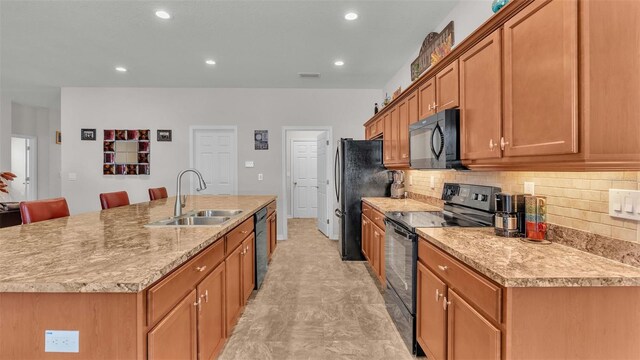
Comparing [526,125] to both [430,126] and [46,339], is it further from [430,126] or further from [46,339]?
[46,339]

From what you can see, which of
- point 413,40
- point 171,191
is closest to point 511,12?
point 413,40

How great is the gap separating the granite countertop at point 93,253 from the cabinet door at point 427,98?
66.7 inches

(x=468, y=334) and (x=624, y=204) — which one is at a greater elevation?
(x=624, y=204)

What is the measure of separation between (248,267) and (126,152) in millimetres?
4008

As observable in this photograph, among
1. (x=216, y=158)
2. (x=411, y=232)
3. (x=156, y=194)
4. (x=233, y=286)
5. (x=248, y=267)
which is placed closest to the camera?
(x=411, y=232)

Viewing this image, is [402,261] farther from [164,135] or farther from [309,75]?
[164,135]

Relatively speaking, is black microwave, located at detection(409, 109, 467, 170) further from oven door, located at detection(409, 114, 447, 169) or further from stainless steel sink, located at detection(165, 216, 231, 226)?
stainless steel sink, located at detection(165, 216, 231, 226)

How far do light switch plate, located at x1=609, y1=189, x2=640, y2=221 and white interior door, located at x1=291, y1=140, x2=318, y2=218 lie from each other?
6.65 metres

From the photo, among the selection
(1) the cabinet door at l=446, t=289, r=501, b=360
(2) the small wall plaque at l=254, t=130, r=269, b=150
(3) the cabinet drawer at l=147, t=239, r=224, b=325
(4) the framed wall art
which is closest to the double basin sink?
(3) the cabinet drawer at l=147, t=239, r=224, b=325

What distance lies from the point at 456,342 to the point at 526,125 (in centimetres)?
106

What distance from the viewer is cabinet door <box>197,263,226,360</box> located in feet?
5.06

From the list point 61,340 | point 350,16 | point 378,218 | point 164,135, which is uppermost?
point 350,16

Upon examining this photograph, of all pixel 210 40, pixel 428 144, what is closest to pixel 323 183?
pixel 210 40

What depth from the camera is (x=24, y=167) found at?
23.0 feet
